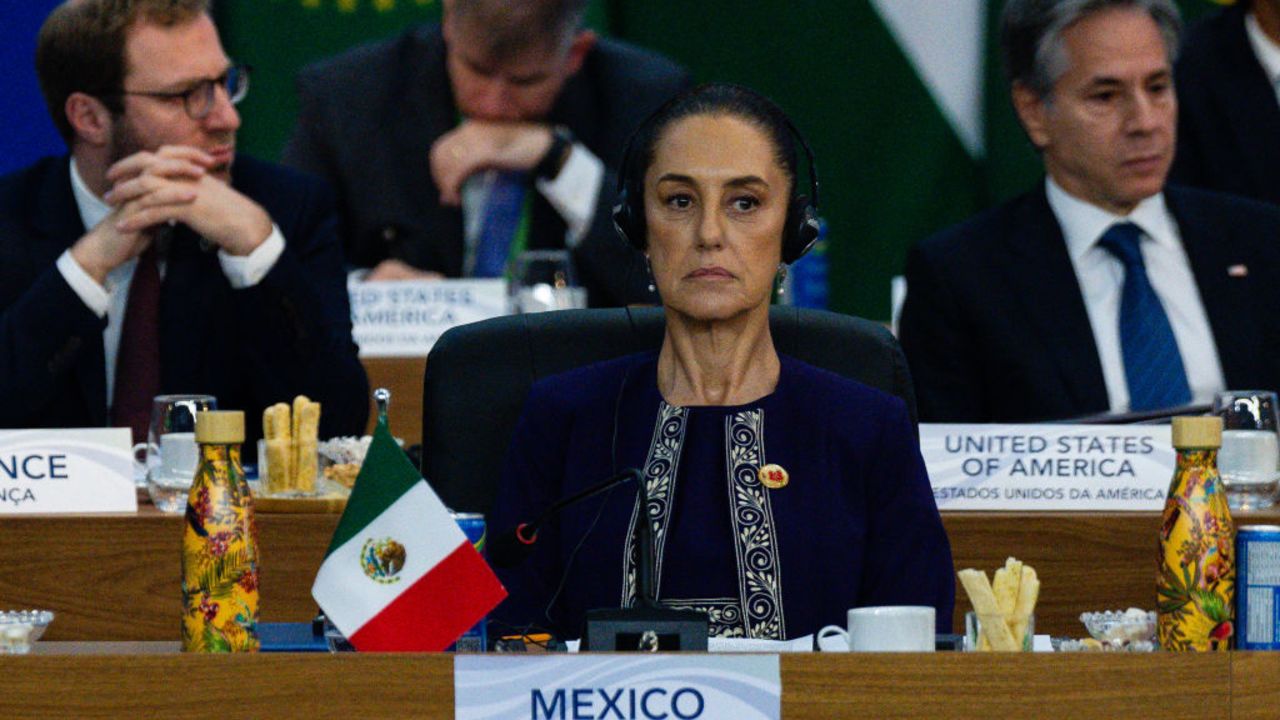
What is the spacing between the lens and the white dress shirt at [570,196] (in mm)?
4121

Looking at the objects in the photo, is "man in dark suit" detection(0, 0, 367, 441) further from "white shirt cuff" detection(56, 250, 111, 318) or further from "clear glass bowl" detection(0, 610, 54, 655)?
"clear glass bowl" detection(0, 610, 54, 655)

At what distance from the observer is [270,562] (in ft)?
7.59

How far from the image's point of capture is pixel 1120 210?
3.08m

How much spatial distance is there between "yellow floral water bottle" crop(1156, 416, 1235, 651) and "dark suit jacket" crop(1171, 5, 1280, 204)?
221 cm

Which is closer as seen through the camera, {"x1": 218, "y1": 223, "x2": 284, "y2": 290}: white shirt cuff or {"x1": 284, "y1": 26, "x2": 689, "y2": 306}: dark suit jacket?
{"x1": 218, "y1": 223, "x2": 284, "y2": 290}: white shirt cuff

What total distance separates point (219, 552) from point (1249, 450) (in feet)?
4.30

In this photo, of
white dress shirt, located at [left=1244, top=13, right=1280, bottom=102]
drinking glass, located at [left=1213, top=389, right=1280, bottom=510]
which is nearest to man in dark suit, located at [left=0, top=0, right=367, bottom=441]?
drinking glass, located at [left=1213, top=389, right=1280, bottom=510]

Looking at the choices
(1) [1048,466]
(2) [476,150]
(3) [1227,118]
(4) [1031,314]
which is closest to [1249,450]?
(1) [1048,466]

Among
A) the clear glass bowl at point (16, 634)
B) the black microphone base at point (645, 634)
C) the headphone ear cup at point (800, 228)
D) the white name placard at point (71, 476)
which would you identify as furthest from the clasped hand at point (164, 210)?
the black microphone base at point (645, 634)

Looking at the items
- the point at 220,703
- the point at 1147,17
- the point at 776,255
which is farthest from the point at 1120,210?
the point at 220,703

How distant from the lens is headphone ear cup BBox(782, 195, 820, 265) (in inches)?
80.6

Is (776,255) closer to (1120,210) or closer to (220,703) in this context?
(220,703)

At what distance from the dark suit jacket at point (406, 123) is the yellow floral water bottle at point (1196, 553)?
2.78 metres

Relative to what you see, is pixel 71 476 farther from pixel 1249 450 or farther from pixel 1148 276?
pixel 1148 276
